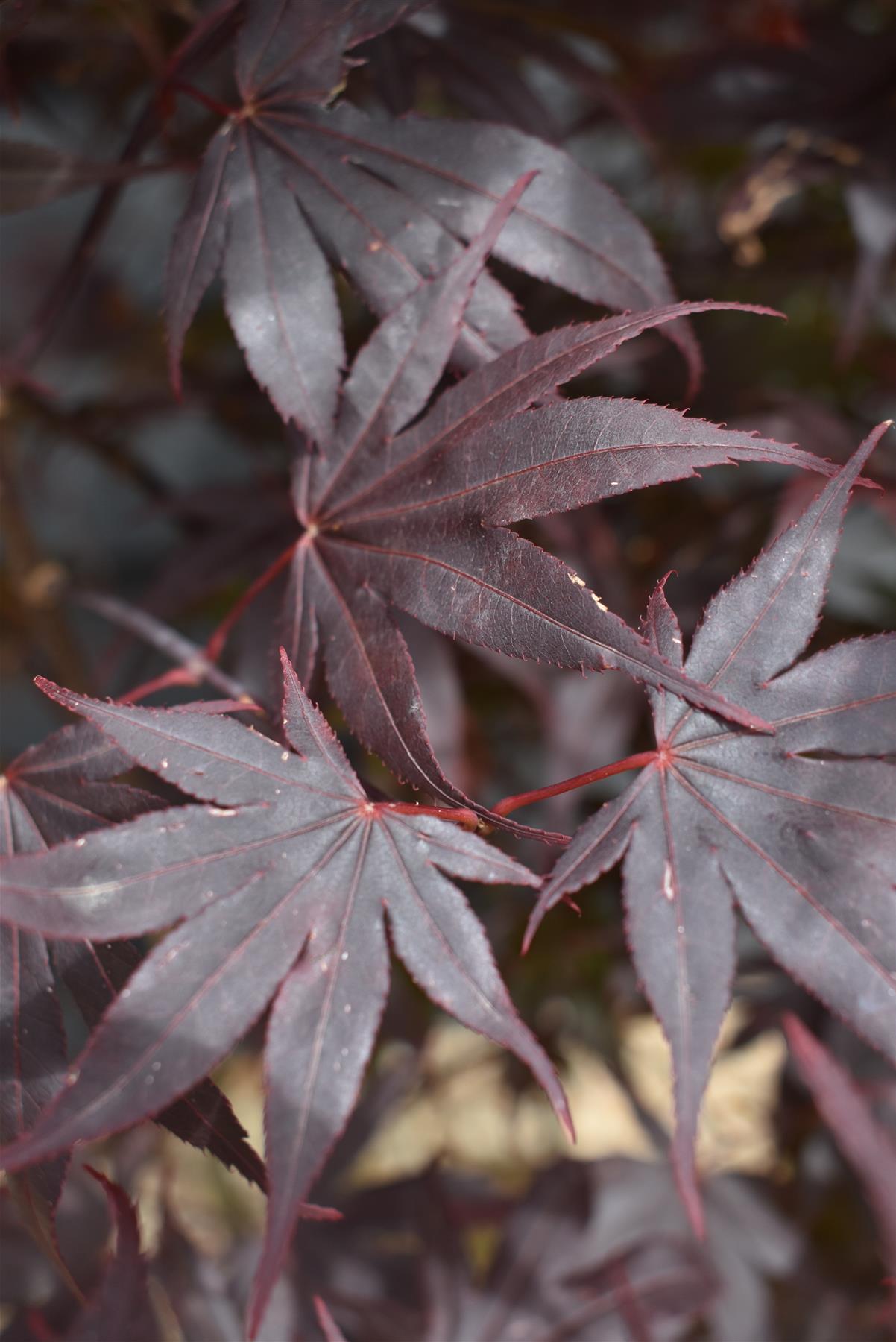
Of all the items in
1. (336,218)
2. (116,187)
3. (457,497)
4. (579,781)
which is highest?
(116,187)

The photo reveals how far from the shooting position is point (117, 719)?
1.37ft

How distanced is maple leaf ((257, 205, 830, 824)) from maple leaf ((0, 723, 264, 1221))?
0.37 feet

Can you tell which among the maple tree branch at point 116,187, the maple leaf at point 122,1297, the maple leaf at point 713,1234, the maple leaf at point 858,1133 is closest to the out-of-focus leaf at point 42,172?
the maple tree branch at point 116,187

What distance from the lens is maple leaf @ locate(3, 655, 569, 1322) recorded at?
37 cm

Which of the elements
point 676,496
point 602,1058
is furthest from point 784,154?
point 602,1058

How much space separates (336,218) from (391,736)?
0.28m

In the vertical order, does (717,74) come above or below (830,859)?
above

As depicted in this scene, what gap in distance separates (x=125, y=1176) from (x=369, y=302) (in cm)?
74

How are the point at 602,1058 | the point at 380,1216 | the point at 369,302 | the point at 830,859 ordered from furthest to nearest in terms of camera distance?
the point at 602,1058 → the point at 380,1216 → the point at 369,302 → the point at 830,859

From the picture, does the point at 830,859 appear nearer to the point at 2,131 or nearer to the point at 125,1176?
the point at 125,1176

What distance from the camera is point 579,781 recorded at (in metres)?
0.42

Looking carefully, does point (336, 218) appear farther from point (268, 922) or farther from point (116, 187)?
point (268, 922)

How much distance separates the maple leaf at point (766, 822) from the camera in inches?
15.6

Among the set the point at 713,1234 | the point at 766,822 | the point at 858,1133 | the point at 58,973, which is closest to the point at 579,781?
the point at 766,822
